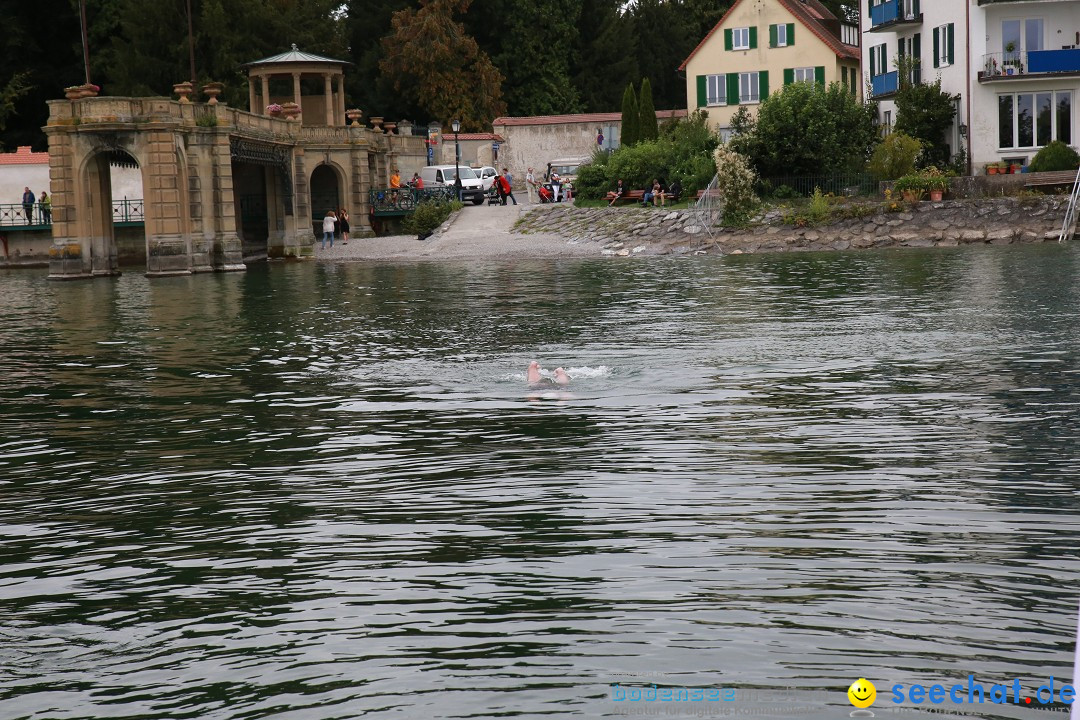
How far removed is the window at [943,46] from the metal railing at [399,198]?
24.0m

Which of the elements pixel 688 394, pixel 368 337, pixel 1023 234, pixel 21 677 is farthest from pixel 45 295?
pixel 21 677

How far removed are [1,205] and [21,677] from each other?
60.3m

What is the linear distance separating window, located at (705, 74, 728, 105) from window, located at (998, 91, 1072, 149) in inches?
841

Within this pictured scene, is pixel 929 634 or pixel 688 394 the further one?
pixel 688 394

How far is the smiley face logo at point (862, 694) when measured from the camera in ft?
21.2

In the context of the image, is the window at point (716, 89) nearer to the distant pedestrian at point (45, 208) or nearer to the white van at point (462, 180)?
the white van at point (462, 180)

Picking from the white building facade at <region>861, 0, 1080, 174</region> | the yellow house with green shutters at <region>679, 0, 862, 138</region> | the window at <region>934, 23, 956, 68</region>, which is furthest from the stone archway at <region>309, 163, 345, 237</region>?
the white building facade at <region>861, 0, 1080, 174</region>

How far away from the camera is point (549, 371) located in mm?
19234

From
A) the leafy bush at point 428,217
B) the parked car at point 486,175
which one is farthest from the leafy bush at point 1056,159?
the parked car at point 486,175

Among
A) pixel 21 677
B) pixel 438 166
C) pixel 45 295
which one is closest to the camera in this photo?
pixel 21 677

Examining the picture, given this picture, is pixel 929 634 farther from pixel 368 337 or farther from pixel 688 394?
pixel 368 337

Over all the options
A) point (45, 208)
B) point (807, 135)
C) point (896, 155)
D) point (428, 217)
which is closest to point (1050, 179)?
point (896, 155)

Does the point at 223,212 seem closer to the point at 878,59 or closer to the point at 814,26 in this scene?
the point at 878,59

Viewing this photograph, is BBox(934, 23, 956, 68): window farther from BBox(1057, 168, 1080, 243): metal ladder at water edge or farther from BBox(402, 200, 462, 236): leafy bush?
BBox(402, 200, 462, 236): leafy bush
